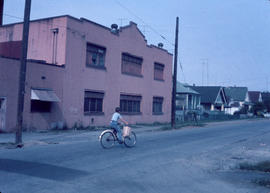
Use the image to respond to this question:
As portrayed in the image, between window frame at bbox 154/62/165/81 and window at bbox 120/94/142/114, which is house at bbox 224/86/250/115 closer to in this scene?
window frame at bbox 154/62/165/81

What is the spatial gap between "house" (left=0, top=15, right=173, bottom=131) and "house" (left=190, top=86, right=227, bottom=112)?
105 ft

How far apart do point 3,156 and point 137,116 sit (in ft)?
66.3

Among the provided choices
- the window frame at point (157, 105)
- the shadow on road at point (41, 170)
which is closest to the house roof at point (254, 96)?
the window frame at point (157, 105)

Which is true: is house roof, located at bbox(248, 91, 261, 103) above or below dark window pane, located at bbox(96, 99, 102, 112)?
above

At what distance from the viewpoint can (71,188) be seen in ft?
22.4

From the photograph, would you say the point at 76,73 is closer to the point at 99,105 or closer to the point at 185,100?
the point at 99,105

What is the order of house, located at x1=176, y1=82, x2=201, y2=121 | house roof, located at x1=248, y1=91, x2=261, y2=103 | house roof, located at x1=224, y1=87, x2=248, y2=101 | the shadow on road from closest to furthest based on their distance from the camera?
the shadow on road, house, located at x1=176, y1=82, x2=201, y2=121, house roof, located at x1=224, y1=87, x2=248, y2=101, house roof, located at x1=248, y1=91, x2=261, y2=103

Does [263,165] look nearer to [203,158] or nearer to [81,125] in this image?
[203,158]

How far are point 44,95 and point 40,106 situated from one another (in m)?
0.99

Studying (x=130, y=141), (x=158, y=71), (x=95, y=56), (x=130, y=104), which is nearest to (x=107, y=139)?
(x=130, y=141)

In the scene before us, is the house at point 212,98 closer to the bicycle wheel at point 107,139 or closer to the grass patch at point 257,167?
the bicycle wheel at point 107,139

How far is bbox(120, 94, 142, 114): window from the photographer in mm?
27969

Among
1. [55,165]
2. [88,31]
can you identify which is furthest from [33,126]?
[55,165]

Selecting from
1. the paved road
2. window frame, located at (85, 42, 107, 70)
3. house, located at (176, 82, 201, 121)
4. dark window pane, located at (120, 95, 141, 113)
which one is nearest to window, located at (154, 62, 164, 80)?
dark window pane, located at (120, 95, 141, 113)
